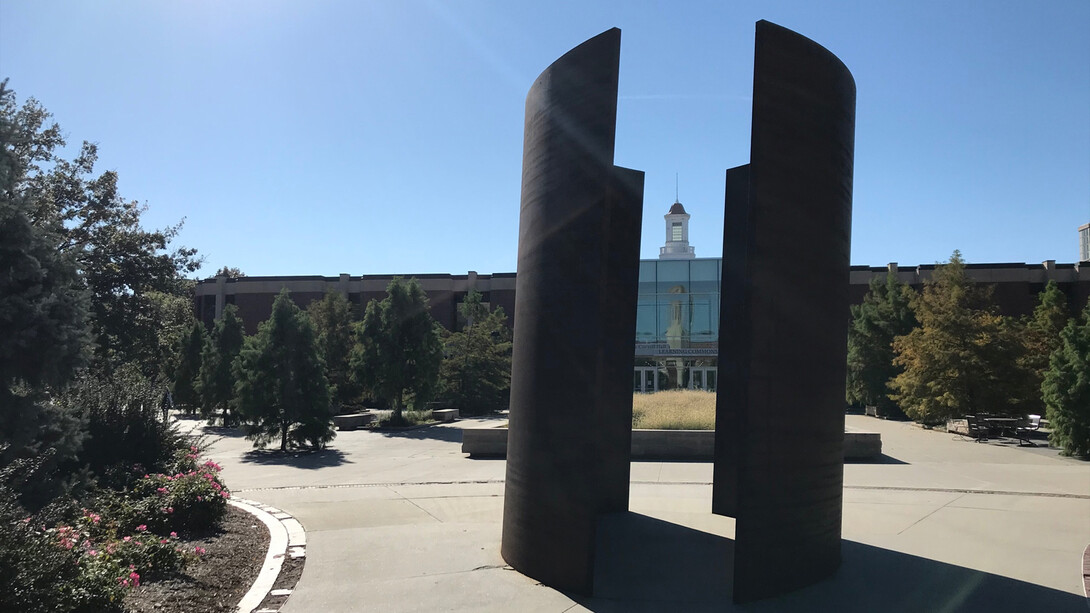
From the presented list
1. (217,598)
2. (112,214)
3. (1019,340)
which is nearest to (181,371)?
(112,214)

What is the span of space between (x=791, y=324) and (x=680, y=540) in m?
3.36

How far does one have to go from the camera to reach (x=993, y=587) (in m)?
6.43

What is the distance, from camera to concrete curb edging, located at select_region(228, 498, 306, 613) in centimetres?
619

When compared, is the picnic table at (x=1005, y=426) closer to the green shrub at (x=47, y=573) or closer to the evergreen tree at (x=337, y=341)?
the green shrub at (x=47, y=573)

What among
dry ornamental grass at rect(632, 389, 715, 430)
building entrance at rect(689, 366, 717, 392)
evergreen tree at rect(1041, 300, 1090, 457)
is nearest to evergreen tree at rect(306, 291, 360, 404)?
building entrance at rect(689, 366, 717, 392)

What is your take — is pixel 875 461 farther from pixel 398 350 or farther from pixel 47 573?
pixel 398 350

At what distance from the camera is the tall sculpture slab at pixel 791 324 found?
5.86m

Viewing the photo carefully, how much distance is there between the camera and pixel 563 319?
6.46 metres

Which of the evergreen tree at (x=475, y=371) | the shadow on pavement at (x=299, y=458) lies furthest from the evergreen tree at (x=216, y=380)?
the evergreen tree at (x=475, y=371)

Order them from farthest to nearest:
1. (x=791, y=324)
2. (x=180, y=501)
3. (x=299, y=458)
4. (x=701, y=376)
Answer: (x=701, y=376)
(x=299, y=458)
(x=180, y=501)
(x=791, y=324)

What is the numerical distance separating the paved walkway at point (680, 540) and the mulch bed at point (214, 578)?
0.59 metres

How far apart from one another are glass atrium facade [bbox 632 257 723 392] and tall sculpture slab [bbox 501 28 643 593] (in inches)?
1121

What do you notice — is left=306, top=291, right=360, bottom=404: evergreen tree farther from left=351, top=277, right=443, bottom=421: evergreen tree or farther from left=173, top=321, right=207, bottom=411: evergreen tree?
left=351, top=277, right=443, bottom=421: evergreen tree

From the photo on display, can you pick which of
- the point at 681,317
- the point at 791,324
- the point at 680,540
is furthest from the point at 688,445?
the point at 681,317
